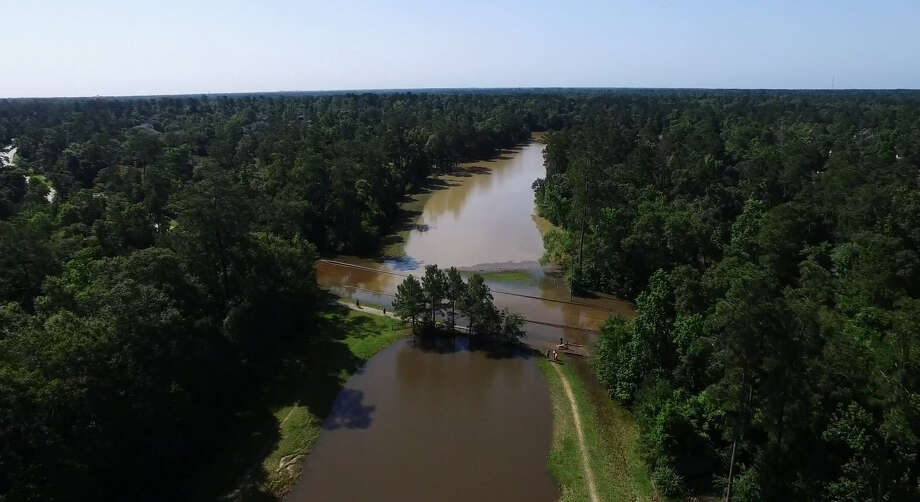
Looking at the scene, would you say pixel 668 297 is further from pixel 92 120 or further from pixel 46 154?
pixel 92 120

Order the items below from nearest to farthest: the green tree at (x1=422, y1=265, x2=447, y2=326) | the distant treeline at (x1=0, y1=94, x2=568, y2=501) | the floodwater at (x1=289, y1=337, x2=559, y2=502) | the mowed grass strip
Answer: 1. the distant treeline at (x1=0, y1=94, x2=568, y2=501)
2. the floodwater at (x1=289, y1=337, x2=559, y2=502)
3. the mowed grass strip
4. the green tree at (x1=422, y1=265, x2=447, y2=326)

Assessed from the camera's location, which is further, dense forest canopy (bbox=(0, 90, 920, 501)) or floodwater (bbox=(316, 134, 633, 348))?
floodwater (bbox=(316, 134, 633, 348))

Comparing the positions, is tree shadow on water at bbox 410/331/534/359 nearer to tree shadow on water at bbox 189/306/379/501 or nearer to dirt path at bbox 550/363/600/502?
dirt path at bbox 550/363/600/502

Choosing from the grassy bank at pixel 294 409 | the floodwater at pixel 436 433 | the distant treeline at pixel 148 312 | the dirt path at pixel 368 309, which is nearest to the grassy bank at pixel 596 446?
the floodwater at pixel 436 433

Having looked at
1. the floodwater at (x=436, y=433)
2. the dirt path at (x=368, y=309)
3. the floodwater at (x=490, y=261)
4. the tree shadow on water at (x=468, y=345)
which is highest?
the floodwater at (x=490, y=261)

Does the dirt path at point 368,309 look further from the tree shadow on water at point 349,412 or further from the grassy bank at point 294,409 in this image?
the tree shadow on water at point 349,412

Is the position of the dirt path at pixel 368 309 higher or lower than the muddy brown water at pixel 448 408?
higher

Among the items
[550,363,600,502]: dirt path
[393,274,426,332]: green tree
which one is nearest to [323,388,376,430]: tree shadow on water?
[393,274,426,332]: green tree
